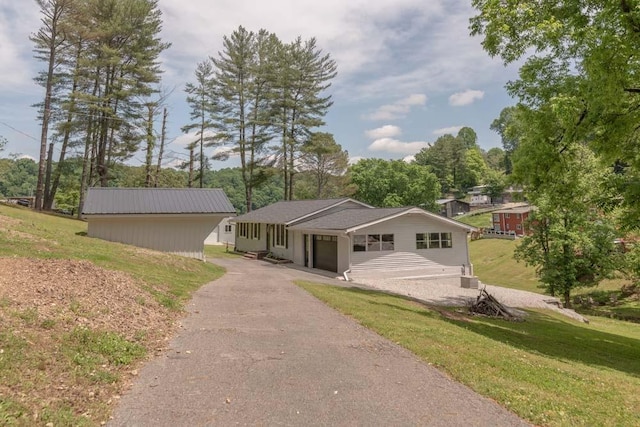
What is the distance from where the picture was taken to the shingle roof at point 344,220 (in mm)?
20500

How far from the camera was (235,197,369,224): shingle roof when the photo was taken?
86.3 feet

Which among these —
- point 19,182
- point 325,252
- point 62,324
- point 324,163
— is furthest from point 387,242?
Result: point 19,182

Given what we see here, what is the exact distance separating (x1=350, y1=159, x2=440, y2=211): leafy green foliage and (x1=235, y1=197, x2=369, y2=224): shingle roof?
28.2 meters

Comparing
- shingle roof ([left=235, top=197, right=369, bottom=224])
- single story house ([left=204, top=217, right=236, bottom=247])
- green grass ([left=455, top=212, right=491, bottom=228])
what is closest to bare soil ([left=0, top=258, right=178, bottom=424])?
shingle roof ([left=235, top=197, right=369, bottom=224])

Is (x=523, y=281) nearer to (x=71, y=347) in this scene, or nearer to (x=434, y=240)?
(x=434, y=240)

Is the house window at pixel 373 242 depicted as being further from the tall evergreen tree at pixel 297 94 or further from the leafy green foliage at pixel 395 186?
the leafy green foliage at pixel 395 186

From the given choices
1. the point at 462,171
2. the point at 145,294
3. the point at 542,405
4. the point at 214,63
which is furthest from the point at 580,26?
the point at 462,171

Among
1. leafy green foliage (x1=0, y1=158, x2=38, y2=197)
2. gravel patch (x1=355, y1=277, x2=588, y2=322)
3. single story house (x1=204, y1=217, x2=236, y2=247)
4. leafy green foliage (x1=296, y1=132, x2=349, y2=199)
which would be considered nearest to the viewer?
gravel patch (x1=355, y1=277, x2=588, y2=322)

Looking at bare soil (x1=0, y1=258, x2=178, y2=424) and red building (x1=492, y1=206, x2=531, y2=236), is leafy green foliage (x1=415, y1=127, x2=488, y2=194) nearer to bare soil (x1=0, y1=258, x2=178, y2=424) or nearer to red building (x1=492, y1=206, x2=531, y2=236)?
red building (x1=492, y1=206, x2=531, y2=236)

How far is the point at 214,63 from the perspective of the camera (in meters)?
37.5

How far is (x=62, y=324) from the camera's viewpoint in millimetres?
5859

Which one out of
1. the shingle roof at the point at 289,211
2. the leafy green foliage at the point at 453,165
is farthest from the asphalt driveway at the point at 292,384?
the leafy green foliage at the point at 453,165

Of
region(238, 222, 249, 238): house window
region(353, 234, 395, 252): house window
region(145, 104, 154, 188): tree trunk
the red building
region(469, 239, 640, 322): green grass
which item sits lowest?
region(469, 239, 640, 322): green grass

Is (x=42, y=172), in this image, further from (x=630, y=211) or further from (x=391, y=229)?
(x=630, y=211)
